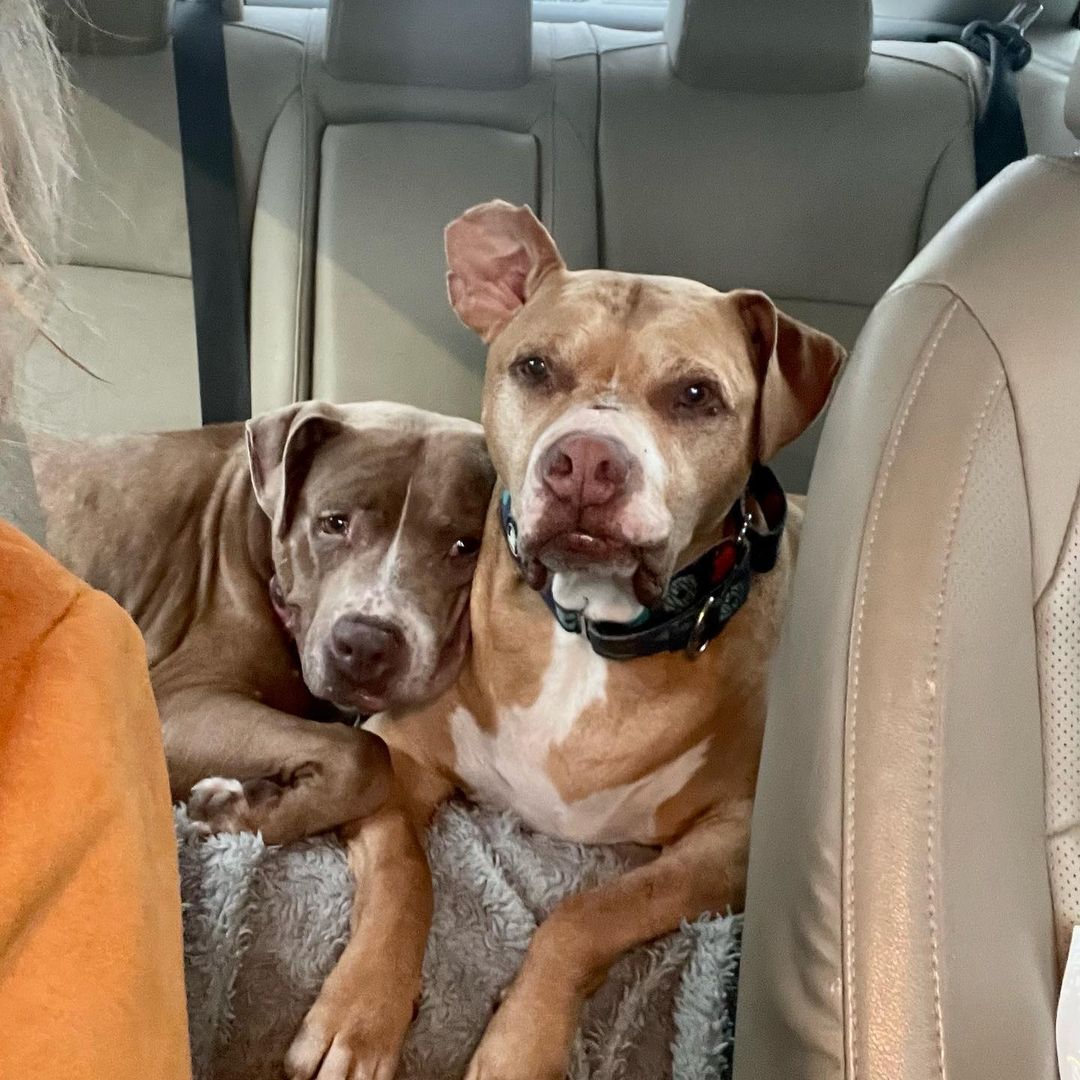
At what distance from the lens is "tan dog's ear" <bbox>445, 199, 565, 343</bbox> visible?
1817mm

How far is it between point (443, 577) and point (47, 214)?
0.91 m

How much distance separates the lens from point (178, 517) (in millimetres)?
2123

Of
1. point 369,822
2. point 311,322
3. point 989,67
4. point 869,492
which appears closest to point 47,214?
point 869,492

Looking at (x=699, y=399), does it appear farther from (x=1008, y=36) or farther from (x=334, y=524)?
(x=1008, y=36)

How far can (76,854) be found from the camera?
0.75 metres

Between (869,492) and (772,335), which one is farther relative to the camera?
(772,335)

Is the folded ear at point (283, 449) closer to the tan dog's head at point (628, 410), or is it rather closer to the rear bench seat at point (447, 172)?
the tan dog's head at point (628, 410)

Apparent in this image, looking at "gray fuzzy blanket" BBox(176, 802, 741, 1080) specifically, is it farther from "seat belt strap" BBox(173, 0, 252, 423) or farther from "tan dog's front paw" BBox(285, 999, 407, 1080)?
"seat belt strap" BBox(173, 0, 252, 423)

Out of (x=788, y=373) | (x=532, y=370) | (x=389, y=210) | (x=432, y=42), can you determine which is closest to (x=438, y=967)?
(x=532, y=370)

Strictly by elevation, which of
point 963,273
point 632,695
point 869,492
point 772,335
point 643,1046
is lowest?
point 643,1046

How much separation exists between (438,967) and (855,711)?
2.40ft

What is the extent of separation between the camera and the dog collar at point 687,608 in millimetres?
1612

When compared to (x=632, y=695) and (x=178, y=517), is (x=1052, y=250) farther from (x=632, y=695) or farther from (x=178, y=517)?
(x=178, y=517)

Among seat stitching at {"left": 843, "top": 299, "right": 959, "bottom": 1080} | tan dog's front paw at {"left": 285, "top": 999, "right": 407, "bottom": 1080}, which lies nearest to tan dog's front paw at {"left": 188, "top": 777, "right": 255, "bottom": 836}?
tan dog's front paw at {"left": 285, "top": 999, "right": 407, "bottom": 1080}
